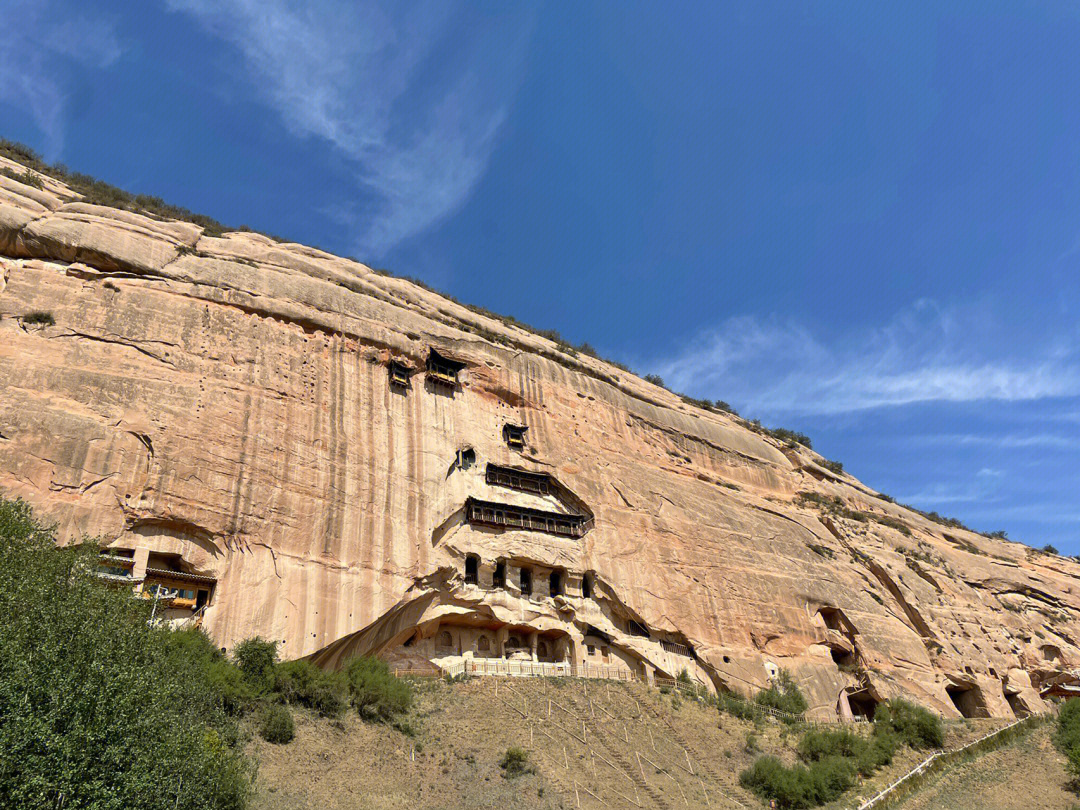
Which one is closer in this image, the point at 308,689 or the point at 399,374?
the point at 308,689

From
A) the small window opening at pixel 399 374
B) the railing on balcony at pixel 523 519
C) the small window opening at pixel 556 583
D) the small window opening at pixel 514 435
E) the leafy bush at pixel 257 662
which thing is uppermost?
the small window opening at pixel 399 374

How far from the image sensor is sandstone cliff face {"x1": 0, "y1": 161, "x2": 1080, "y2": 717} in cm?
2239

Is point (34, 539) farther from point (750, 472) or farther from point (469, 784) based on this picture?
point (750, 472)

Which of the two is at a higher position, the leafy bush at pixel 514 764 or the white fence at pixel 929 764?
the leafy bush at pixel 514 764

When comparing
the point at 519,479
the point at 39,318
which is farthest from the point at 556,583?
the point at 39,318

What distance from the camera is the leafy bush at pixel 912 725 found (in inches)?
1193

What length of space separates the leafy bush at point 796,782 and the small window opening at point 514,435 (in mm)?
14303

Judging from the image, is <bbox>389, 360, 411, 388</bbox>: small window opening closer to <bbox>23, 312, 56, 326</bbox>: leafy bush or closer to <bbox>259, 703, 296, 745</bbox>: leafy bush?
<bbox>23, 312, 56, 326</bbox>: leafy bush

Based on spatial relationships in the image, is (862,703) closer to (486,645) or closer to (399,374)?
(486,645)

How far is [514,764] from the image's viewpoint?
21172 mm

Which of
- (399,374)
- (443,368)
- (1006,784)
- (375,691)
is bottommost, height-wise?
(1006,784)

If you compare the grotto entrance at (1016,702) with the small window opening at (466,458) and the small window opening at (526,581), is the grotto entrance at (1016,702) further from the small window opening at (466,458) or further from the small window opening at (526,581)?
the small window opening at (466,458)

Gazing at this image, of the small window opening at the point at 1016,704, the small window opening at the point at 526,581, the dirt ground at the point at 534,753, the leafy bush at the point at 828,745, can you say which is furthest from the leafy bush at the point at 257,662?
the small window opening at the point at 1016,704

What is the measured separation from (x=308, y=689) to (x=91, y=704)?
7475 mm
